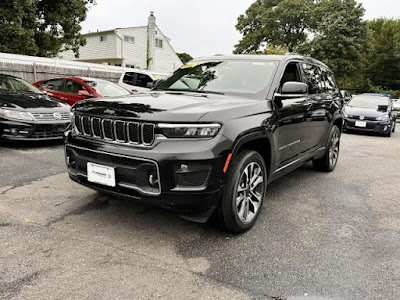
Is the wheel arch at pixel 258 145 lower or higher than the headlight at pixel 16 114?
higher

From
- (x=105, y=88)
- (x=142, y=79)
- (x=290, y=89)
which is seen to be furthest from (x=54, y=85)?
(x=290, y=89)

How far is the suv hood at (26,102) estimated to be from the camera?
625cm

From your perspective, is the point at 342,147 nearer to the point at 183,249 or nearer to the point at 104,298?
the point at 183,249

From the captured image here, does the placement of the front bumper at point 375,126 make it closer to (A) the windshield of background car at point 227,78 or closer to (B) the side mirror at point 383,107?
(B) the side mirror at point 383,107

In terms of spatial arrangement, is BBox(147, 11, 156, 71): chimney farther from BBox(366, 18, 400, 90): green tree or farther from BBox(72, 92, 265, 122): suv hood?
BBox(72, 92, 265, 122): suv hood

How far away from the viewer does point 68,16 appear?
52.7ft

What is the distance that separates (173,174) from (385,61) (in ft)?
139

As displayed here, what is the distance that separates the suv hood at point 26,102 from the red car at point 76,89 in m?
1.40

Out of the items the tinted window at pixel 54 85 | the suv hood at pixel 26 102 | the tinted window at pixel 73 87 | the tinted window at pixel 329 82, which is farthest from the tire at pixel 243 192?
the tinted window at pixel 54 85

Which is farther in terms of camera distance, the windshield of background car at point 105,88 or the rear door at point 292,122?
the windshield of background car at point 105,88

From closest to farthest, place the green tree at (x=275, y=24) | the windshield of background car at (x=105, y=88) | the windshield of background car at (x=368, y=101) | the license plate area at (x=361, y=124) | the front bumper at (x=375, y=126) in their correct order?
1. the windshield of background car at (x=105, y=88)
2. the front bumper at (x=375, y=126)
3. the license plate area at (x=361, y=124)
4. the windshield of background car at (x=368, y=101)
5. the green tree at (x=275, y=24)

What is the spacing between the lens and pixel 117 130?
2883 millimetres

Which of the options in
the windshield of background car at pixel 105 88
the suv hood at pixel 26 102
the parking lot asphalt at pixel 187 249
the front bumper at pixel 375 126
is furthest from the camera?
the front bumper at pixel 375 126

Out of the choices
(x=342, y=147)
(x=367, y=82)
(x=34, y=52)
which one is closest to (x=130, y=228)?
(x=342, y=147)
